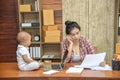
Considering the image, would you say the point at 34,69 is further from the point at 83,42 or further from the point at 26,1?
the point at 26,1

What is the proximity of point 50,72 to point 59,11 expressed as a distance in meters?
2.52

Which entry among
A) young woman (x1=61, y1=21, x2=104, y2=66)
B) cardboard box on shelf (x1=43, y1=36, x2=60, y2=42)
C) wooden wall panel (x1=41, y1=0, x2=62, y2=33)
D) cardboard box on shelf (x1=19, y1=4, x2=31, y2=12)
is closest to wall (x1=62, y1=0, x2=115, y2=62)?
wooden wall panel (x1=41, y1=0, x2=62, y2=33)

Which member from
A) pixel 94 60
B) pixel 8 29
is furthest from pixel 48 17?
pixel 94 60

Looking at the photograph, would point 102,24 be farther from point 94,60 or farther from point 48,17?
point 94,60

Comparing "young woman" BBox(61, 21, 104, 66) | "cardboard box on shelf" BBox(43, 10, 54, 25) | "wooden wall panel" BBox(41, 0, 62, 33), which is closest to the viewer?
"young woman" BBox(61, 21, 104, 66)

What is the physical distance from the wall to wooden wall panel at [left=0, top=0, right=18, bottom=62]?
104cm

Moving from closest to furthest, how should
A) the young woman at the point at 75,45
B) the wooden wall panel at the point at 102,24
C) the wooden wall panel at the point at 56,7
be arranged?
the young woman at the point at 75,45, the wooden wall panel at the point at 102,24, the wooden wall panel at the point at 56,7

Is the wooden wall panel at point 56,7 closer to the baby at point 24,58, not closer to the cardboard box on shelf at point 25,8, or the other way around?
the cardboard box on shelf at point 25,8

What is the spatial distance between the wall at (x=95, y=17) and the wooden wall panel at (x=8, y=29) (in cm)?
104

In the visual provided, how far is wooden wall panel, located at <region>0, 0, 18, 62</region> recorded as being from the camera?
4547mm

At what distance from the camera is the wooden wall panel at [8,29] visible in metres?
4.55

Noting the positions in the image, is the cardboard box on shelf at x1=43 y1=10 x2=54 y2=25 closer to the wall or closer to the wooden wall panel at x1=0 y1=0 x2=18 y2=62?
the wall

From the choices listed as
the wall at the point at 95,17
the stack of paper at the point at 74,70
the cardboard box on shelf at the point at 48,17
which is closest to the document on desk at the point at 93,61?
the stack of paper at the point at 74,70

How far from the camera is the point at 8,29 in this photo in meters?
4.61
